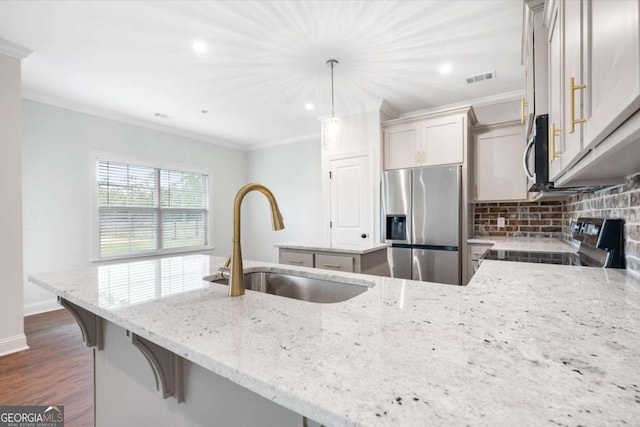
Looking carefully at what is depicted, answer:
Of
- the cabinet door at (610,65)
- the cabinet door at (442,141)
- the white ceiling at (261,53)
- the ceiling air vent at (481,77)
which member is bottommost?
the cabinet door at (610,65)

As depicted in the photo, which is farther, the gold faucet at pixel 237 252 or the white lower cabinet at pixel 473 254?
the white lower cabinet at pixel 473 254

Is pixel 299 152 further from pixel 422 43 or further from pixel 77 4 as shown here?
pixel 77 4

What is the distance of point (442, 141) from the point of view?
329cm

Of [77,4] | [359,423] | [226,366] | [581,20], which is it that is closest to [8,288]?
[77,4]

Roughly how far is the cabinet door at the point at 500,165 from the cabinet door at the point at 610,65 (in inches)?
103

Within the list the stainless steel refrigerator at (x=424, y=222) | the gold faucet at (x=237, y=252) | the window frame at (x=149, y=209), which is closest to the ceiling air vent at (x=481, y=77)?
the stainless steel refrigerator at (x=424, y=222)

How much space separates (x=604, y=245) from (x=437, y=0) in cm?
170

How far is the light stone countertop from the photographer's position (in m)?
0.40

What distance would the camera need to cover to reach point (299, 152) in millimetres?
5320

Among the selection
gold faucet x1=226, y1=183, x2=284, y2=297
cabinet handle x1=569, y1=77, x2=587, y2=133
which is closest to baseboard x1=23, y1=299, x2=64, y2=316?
gold faucet x1=226, y1=183, x2=284, y2=297

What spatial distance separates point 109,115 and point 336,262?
376cm

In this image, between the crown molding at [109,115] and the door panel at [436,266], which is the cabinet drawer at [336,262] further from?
the crown molding at [109,115]

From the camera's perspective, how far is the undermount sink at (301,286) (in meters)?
1.26

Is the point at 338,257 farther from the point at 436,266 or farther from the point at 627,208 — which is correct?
the point at 627,208
